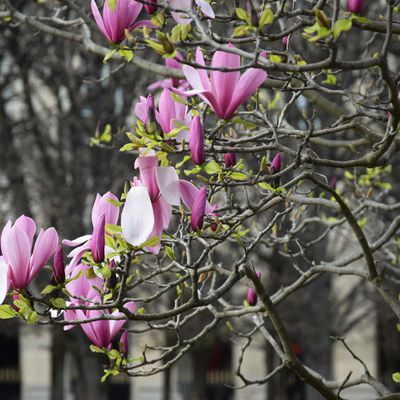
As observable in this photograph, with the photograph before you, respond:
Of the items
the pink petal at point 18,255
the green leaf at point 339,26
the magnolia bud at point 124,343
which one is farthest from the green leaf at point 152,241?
the magnolia bud at point 124,343

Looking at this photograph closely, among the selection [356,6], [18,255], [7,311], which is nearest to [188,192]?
[18,255]

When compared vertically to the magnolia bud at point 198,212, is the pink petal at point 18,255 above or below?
below

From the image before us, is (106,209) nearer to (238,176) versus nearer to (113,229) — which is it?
(113,229)

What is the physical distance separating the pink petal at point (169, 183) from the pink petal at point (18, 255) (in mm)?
480

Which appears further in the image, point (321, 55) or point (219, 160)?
point (321, 55)

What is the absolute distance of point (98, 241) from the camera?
3.07 m

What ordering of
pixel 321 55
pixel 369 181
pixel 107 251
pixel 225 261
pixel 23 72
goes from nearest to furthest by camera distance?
pixel 107 251
pixel 369 181
pixel 321 55
pixel 23 72
pixel 225 261

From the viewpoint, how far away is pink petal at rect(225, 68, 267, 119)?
309cm

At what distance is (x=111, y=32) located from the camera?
3258 millimetres

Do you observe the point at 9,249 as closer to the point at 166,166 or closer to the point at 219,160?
the point at 166,166

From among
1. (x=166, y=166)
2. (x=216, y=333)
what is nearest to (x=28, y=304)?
(x=166, y=166)

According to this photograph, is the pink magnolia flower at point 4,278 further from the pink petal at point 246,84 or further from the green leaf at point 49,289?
the pink petal at point 246,84

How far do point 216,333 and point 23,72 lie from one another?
677cm

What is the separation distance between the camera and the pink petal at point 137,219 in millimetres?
3033
